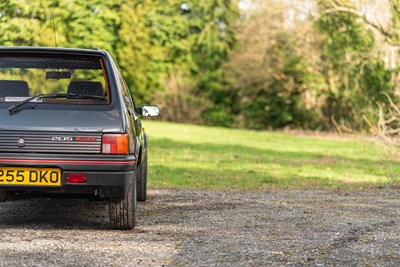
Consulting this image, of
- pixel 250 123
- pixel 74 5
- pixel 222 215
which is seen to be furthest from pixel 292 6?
pixel 222 215

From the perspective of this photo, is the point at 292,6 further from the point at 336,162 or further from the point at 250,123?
the point at 336,162

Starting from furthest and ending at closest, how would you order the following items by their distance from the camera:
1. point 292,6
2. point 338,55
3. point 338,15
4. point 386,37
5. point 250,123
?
point 250,123
point 292,6
point 338,55
point 338,15
point 386,37

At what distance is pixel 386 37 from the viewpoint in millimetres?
23516

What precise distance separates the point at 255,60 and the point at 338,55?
12013 mm

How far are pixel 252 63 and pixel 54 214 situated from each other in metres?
36.0

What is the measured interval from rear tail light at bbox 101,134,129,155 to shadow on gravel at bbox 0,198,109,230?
1.06 metres

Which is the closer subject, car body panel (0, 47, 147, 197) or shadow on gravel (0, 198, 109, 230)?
car body panel (0, 47, 147, 197)

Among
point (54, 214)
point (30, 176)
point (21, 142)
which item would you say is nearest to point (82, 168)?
point (30, 176)

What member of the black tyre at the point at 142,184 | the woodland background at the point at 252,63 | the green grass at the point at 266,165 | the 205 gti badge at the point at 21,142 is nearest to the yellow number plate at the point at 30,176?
the 205 gti badge at the point at 21,142

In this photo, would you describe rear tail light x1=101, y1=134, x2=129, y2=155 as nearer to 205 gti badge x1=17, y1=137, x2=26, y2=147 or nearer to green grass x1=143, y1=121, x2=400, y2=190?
205 gti badge x1=17, y1=137, x2=26, y2=147

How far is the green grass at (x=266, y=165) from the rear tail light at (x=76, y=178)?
7011 mm

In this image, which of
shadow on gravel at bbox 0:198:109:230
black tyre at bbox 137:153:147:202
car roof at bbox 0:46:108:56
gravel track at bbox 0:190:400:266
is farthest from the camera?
black tyre at bbox 137:153:147:202

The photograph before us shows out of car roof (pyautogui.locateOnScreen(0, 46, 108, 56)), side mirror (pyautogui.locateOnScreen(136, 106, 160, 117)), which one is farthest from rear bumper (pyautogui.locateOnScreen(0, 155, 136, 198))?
side mirror (pyautogui.locateOnScreen(136, 106, 160, 117))

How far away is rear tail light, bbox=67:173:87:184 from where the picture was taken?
24.3 ft
